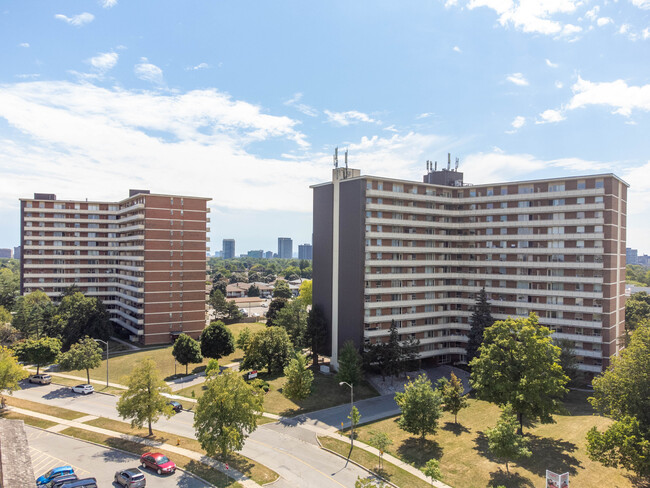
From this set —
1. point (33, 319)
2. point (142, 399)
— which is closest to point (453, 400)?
point (142, 399)

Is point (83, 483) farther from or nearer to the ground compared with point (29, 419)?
farther from the ground

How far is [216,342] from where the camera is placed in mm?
73875

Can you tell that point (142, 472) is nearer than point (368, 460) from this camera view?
Yes

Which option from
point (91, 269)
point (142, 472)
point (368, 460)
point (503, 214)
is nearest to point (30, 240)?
point (91, 269)

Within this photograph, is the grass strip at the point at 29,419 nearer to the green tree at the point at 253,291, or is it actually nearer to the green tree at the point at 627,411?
the green tree at the point at 627,411

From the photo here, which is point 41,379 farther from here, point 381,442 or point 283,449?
point 381,442

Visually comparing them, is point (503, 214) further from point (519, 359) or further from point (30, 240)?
point (30, 240)

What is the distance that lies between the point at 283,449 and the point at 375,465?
9842 mm

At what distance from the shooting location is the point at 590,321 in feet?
209

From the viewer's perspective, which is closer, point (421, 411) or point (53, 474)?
point (53, 474)

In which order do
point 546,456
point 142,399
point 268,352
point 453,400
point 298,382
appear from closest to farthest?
point 546,456, point 142,399, point 453,400, point 298,382, point 268,352

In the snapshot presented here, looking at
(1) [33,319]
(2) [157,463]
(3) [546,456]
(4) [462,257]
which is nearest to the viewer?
(2) [157,463]

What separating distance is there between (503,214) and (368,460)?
5020cm

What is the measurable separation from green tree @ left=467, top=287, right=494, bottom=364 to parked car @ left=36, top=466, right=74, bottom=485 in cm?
5651
